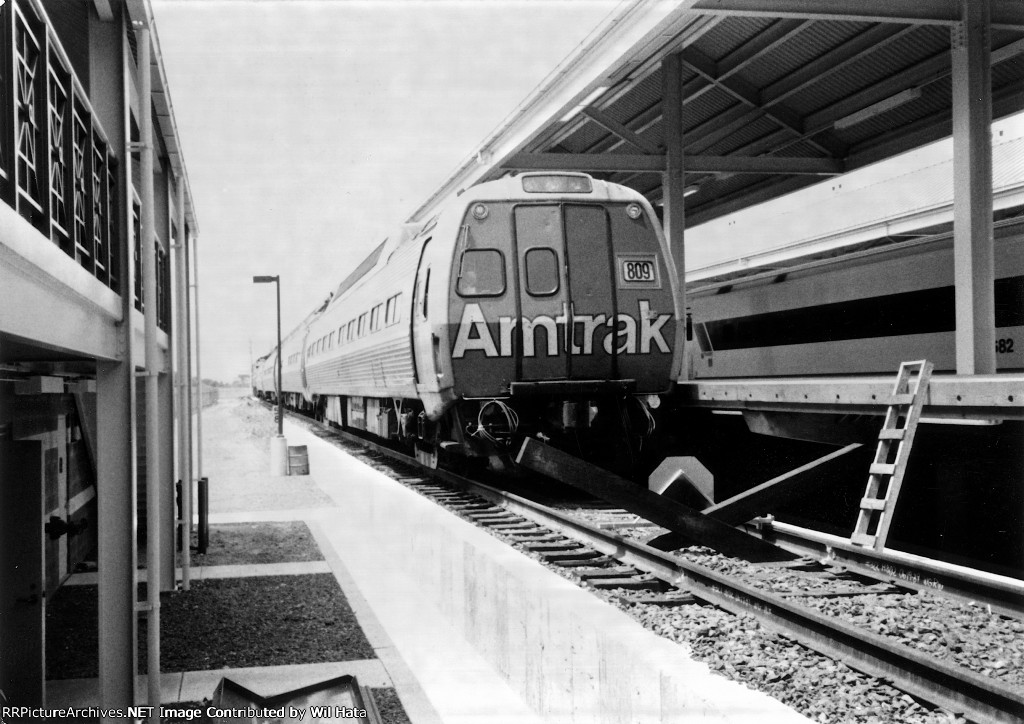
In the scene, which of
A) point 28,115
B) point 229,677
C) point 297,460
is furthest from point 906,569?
point 297,460

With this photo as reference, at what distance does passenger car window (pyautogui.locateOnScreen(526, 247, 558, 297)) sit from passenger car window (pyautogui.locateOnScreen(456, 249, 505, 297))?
0.29m

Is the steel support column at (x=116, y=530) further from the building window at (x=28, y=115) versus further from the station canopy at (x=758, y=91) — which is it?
the station canopy at (x=758, y=91)

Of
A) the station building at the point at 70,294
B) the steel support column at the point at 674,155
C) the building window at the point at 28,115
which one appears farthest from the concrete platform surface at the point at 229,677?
the steel support column at the point at 674,155

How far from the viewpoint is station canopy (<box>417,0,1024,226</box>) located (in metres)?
8.67

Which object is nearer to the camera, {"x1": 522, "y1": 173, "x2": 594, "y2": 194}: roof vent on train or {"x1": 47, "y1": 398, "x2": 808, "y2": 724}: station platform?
{"x1": 47, "y1": 398, "x2": 808, "y2": 724}: station platform

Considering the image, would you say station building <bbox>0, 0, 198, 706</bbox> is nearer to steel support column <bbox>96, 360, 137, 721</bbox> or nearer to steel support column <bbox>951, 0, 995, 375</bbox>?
steel support column <bbox>96, 360, 137, 721</bbox>

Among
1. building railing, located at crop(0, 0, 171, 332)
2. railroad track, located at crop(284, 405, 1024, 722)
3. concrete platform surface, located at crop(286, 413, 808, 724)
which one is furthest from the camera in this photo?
railroad track, located at crop(284, 405, 1024, 722)

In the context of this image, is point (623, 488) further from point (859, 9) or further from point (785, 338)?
point (785, 338)

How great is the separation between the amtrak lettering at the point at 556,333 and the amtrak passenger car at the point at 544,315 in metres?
0.01

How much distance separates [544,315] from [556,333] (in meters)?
0.23

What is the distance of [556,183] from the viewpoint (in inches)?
387

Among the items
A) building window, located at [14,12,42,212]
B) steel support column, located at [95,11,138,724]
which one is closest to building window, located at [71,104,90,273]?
steel support column, located at [95,11,138,724]

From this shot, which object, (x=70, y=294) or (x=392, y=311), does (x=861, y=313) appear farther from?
(x=70, y=294)

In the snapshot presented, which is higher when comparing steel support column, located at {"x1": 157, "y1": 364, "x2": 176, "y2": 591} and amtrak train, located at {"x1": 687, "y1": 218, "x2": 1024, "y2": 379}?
amtrak train, located at {"x1": 687, "y1": 218, "x2": 1024, "y2": 379}
